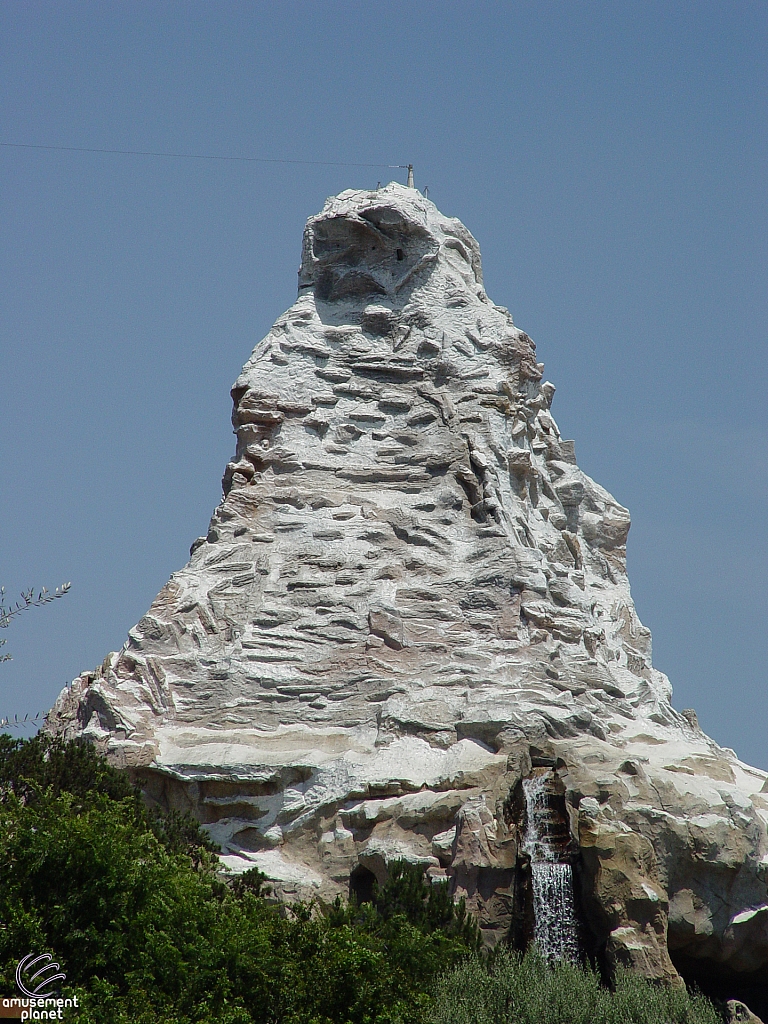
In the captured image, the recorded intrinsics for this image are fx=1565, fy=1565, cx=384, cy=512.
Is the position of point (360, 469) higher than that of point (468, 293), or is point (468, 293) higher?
point (468, 293)

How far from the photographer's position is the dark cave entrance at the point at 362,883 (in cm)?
2934

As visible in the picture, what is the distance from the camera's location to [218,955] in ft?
72.6

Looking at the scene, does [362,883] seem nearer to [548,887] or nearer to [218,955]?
[548,887]

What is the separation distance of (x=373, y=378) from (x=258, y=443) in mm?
3409

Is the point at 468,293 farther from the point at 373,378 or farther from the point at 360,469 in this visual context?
the point at 360,469

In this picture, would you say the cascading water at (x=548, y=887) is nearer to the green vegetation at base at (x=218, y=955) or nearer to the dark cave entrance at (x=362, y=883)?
the green vegetation at base at (x=218, y=955)

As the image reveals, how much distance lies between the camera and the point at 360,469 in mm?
37312

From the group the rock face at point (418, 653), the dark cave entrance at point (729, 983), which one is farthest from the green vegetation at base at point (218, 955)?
the dark cave entrance at point (729, 983)

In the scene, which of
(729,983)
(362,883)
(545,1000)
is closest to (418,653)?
(362,883)

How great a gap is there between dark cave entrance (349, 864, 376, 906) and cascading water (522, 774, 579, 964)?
3050 mm

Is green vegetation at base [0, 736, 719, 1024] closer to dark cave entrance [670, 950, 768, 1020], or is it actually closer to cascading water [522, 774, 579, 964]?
cascading water [522, 774, 579, 964]

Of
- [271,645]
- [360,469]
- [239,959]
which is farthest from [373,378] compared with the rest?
[239,959]

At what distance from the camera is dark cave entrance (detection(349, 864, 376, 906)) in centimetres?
2934

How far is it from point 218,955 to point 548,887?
8.15 meters
